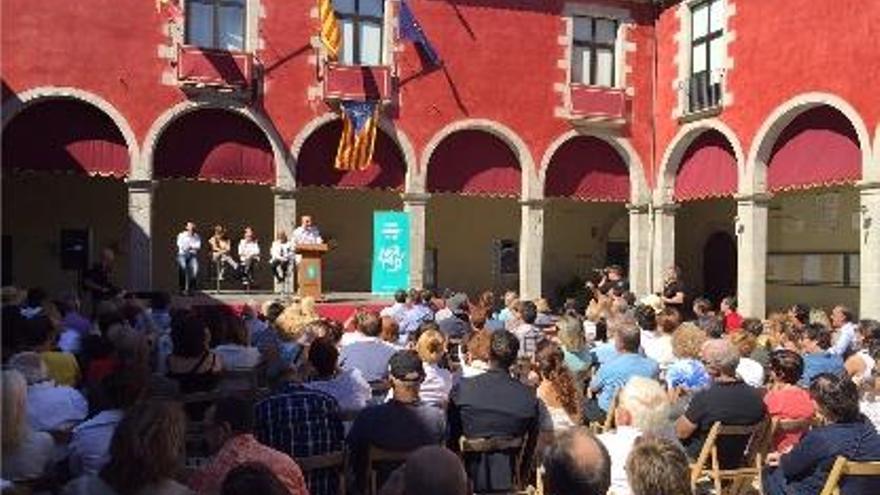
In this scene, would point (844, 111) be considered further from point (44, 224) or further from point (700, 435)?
point (44, 224)

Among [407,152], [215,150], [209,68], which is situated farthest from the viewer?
[407,152]

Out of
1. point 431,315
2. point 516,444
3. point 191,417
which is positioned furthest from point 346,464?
point 431,315

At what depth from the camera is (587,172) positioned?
20656 mm

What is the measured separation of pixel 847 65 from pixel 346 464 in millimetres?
13510

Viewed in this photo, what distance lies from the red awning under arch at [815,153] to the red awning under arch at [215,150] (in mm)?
9574

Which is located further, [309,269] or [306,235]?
[306,235]

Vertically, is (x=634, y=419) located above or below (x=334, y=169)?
below

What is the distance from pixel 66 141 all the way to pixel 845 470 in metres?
15.5

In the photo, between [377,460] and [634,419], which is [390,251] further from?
[377,460]

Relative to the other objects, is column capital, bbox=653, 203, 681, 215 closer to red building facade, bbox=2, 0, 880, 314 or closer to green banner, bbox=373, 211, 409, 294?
red building facade, bbox=2, 0, 880, 314

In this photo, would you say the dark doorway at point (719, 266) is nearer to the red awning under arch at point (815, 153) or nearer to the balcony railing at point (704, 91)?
the balcony railing at point (704, 91)

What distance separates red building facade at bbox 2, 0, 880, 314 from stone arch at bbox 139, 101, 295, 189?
40 mm

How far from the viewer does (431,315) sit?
1138 cm

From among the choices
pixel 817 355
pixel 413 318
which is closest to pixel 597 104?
pixel 413 318
